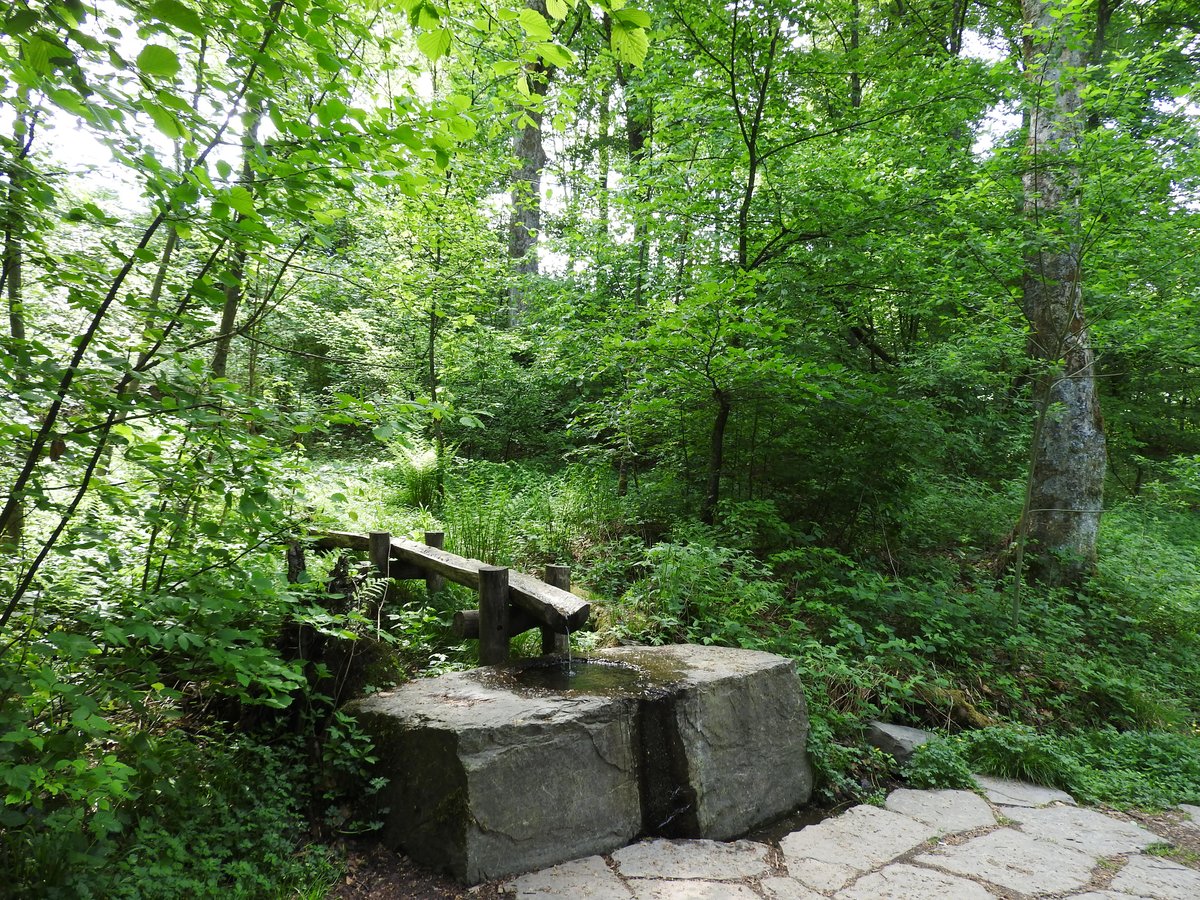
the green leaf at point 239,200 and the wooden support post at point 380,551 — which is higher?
the green leaf at point 239,200

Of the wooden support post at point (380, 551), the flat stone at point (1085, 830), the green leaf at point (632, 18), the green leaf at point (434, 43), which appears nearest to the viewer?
the green leaf at point (632, 18)

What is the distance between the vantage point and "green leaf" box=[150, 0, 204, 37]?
4.11 ft

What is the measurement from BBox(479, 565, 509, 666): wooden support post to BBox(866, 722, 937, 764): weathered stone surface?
2.46 metres

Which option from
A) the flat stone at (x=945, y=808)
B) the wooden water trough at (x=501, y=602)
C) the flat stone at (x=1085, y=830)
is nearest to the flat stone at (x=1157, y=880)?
the flat stone at (x=1085, y=830)

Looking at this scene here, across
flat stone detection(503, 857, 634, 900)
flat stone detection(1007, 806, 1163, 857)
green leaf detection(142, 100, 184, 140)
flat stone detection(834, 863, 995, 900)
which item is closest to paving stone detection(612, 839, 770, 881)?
flat stone detection(503, 857, 634, 900)

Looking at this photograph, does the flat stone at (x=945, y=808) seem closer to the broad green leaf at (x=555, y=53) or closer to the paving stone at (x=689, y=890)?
the paving stone at (x=689, y=890)

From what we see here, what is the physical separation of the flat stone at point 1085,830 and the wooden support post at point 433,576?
389 centimetres

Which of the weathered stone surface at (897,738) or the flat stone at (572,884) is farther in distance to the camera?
the weathered stone surface at (897,738)

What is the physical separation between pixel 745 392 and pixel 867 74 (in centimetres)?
356

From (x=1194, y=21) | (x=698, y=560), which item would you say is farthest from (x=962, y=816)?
(x=1194, y=21)

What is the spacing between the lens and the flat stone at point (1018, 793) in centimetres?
369

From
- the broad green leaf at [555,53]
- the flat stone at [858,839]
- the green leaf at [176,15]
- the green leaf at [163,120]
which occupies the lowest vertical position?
the flat stone at [858,839]

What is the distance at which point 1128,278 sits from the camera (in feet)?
18.6

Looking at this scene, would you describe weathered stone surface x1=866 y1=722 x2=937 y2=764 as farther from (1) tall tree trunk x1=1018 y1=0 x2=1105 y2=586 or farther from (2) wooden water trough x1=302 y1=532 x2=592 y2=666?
(1) tall tree trunk x1=1018 y1=0 x2=1105 y2=586
